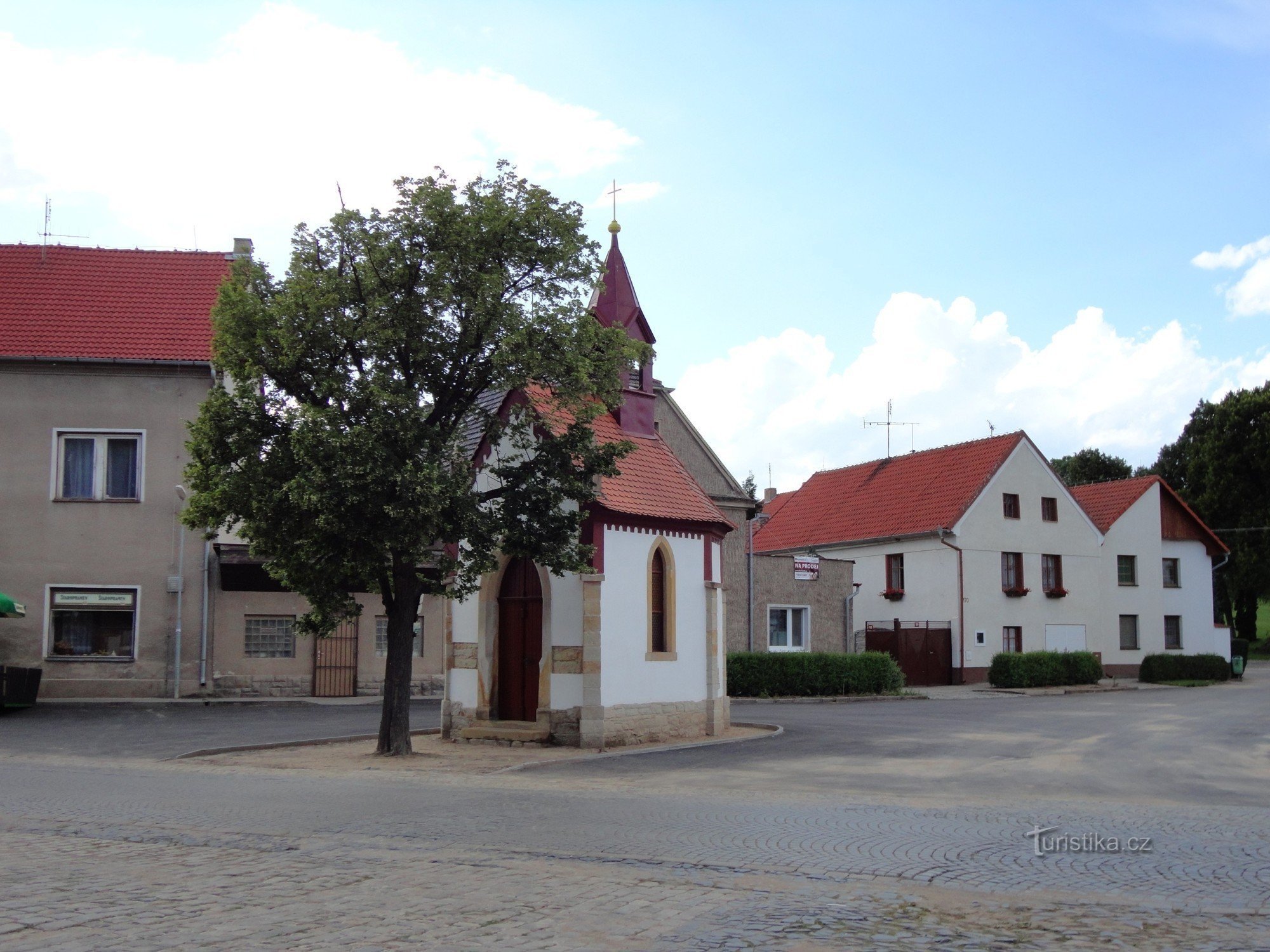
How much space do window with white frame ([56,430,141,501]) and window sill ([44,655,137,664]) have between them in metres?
3.56

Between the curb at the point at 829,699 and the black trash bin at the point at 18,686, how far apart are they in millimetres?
16027

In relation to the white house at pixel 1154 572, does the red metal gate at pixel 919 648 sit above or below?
below

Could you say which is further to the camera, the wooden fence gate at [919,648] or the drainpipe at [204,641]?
the wooden fence gate at [919,648]

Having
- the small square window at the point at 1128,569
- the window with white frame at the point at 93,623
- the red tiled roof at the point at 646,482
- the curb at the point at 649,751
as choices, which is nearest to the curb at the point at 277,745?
the curb at the point at 649,751

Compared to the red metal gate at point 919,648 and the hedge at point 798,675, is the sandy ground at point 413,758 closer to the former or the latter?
the hedge at point 798,675

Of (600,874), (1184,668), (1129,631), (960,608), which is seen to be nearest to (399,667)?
(600,874)

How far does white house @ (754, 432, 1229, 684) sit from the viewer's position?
40.0 meters

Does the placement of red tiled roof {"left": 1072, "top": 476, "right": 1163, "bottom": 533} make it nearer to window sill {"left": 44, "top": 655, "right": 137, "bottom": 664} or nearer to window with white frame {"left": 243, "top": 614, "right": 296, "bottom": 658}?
window with white frame {"left": 243, "top": 614, "right": 296, "bottom": 658}

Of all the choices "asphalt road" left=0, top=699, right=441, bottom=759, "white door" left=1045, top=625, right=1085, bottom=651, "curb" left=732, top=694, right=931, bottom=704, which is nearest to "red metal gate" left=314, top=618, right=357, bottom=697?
"asphalt road" left=0, top=699, right=441, bottom=759

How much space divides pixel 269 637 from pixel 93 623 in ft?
12.8

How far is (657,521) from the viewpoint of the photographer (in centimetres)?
2030

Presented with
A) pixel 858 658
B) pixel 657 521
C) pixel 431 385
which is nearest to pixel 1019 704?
pixel 858 658

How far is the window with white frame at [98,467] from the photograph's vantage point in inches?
1070

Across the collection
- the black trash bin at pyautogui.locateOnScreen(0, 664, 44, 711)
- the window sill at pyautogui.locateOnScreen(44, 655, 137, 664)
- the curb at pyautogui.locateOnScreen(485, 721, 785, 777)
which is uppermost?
the window sill at pyautogui.locateOnScreen(44, 655, 137, 664)
